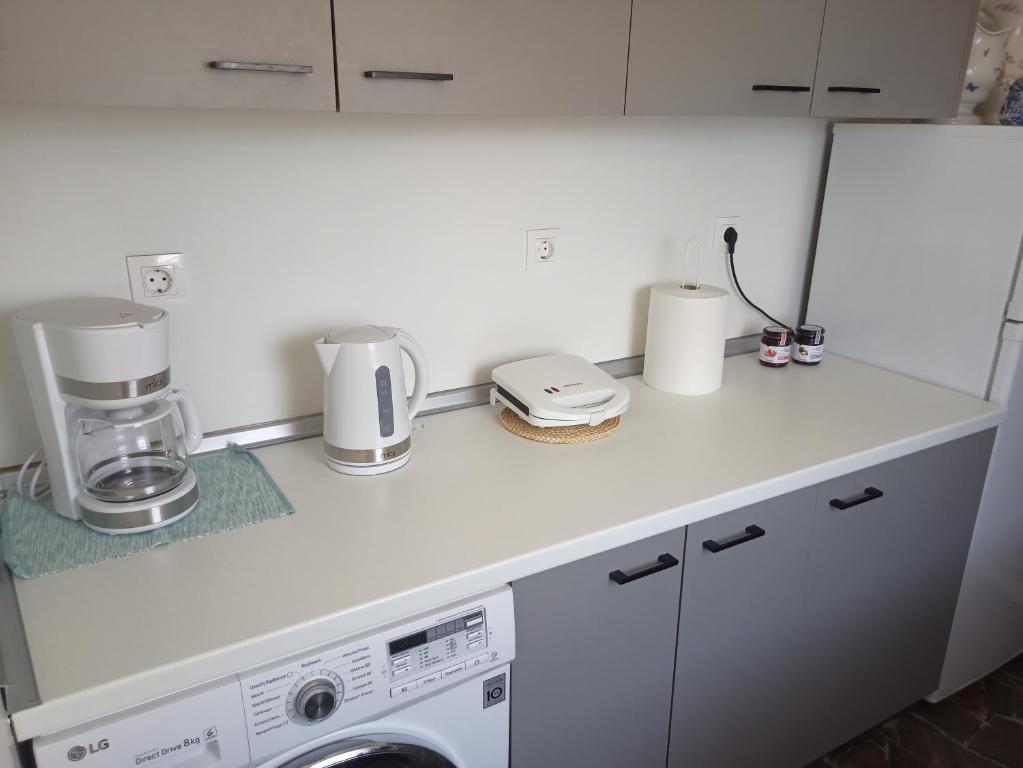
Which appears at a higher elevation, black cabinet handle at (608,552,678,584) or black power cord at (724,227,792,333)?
black power cord at (724,227,792,333)

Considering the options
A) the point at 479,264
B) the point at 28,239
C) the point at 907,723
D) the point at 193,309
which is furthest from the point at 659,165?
the point at 907,723

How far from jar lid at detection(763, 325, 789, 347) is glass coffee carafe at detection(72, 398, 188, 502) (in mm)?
1371

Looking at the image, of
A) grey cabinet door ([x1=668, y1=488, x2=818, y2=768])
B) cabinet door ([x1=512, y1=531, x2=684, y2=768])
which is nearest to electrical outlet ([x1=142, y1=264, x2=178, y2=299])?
cabinet door ([x1=512, y1=531, x2=684, y2=768])

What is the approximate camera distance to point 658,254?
1833 mm

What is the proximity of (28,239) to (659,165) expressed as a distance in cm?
127

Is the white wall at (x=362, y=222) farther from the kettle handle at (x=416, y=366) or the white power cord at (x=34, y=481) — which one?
the kettle handle at (x=416, y=366)

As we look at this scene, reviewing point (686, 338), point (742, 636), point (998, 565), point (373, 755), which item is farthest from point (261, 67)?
point (998, 565)

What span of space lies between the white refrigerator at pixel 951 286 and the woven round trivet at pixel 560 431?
82 centimetres

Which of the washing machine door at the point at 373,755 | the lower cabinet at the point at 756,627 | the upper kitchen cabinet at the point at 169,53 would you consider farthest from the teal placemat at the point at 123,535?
the upper kitchen cabinet at the point at 169,53

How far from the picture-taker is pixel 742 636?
146 cm

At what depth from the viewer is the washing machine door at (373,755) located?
1025mm

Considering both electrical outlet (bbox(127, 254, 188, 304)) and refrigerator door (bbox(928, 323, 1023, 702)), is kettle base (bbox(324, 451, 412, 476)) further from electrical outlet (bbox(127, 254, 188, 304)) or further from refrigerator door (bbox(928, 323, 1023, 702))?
refrigerator door (bbox(928, 323, 1023, 702))

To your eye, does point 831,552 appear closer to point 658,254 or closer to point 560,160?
point 658,254

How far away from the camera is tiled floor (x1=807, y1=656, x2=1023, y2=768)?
1.83 metres
